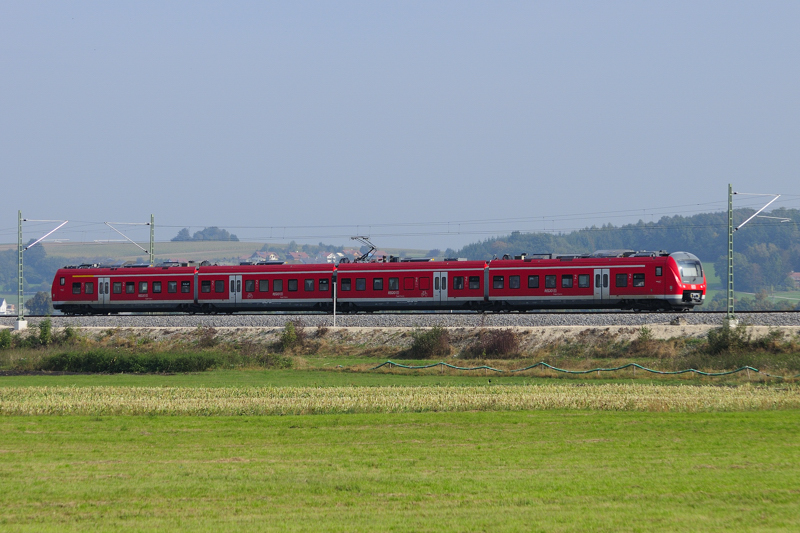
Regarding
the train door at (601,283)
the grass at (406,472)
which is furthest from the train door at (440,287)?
the grass at (406,472)

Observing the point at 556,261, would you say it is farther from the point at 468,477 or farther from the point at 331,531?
the point at 331,531

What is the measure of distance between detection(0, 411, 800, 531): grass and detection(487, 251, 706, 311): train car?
88.3ft

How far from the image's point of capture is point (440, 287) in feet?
183

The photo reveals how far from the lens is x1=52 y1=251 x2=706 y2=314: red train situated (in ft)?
169

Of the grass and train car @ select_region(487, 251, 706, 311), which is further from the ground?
train car @ select_region(487, 251, 706, 311)

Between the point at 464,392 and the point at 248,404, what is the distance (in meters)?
7.90

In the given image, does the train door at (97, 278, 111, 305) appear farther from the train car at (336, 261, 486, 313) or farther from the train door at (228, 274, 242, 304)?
the train car at (336, 261, 486, 313)

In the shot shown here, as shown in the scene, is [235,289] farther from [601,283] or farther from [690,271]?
[690,271]

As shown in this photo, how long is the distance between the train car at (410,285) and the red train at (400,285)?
7 cm

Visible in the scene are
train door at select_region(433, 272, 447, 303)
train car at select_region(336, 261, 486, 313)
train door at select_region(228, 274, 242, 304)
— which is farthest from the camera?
train door at select_region(228, 274, 242, 304)

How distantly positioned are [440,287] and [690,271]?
15.5 m

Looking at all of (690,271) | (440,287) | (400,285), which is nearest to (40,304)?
(400,285)

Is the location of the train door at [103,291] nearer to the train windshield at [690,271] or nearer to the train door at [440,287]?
the train door at [440,287]

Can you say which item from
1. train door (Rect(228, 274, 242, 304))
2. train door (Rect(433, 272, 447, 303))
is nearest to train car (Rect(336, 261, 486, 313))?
train door (Rect(433, 272, 447, 303))
